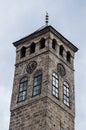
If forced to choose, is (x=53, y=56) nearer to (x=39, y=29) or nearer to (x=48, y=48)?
(x=48, y=48)

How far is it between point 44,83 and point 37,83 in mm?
1026

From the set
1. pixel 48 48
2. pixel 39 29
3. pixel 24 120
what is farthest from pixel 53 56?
pixel 24 120

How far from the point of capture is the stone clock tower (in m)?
38.5

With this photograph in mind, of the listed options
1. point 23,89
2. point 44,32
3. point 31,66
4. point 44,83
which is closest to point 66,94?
point 44,83

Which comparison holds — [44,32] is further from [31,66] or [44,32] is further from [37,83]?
[37,83]

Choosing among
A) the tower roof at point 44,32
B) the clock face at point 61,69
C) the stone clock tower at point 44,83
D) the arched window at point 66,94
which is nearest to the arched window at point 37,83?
the stone clock tower at point 44,83

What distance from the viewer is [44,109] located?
38.0 m

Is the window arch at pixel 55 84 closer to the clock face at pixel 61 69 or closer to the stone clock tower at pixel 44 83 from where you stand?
the stone clock tower at pixel 44 83

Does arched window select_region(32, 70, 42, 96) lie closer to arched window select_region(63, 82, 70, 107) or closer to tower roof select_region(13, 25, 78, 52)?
arched window select_region(63, 82, 70, 107)

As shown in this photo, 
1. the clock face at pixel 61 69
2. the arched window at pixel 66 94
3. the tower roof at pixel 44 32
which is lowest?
the arched window at pixel 66 94

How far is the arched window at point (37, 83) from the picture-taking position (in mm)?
40094

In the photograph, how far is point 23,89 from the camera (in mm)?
41625

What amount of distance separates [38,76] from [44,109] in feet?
13.6

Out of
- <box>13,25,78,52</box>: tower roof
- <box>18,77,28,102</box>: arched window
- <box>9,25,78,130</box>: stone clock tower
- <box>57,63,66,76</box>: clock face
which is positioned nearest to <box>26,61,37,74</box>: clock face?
<box>9,25,78,130</box>: stone clock tower
